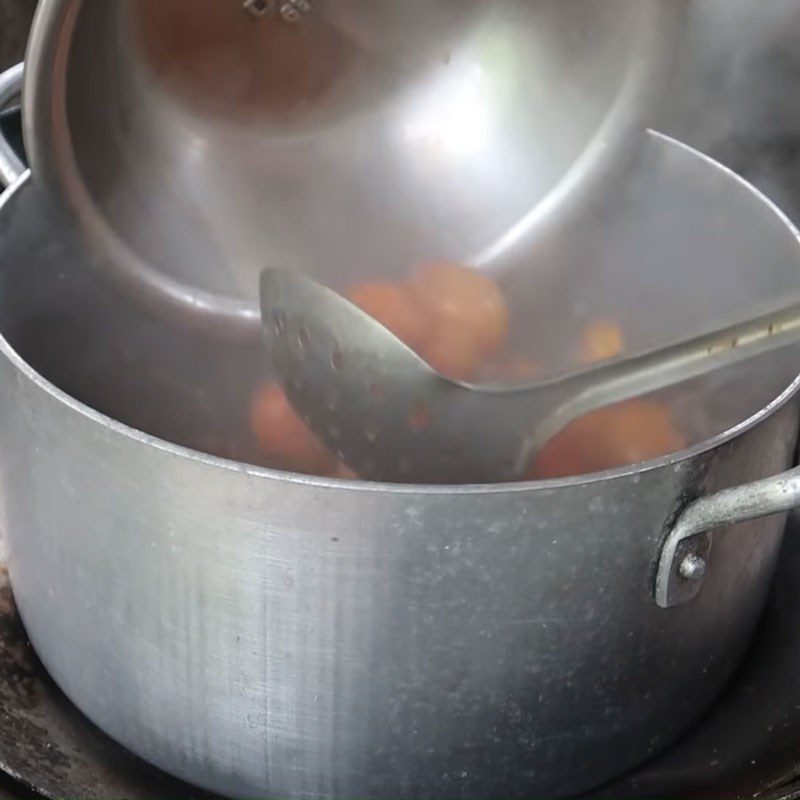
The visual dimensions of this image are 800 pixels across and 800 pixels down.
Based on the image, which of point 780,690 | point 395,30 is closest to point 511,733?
point 780,690

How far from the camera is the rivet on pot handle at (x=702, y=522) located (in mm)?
414

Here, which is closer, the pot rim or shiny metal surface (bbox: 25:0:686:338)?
the pot rim

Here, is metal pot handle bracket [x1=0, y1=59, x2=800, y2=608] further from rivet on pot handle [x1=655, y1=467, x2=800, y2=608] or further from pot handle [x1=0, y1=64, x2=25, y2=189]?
pot handle [x1=0, y1=64, x2=25, y2=189]

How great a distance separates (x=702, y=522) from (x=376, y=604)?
5.2 inches

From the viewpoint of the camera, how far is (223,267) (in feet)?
2.61

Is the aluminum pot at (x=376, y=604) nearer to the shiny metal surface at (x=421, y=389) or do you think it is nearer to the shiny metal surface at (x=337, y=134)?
the shiny metal surface at (x=421, y=389)

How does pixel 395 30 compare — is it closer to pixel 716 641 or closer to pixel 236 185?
pixel 236 185

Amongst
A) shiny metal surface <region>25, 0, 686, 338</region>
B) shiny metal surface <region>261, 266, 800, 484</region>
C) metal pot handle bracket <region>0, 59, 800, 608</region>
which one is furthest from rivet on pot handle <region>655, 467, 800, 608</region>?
shiny metal surface <region>25, 0, 686, 338</region>

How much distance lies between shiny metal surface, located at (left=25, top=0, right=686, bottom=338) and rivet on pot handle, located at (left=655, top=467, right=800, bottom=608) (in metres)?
0.38

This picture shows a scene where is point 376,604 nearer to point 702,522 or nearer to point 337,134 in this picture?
point 702,522

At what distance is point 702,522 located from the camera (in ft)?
1.42

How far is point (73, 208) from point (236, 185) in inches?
5.0

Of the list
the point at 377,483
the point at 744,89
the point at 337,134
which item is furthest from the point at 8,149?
the point at 744,89

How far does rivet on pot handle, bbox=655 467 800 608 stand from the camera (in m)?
0.41
